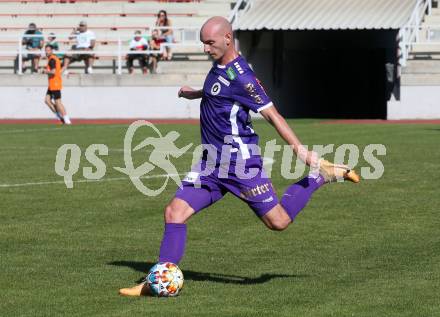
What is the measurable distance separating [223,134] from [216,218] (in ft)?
14.3

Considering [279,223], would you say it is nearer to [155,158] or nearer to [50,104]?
[155,158]

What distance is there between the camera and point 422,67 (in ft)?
110

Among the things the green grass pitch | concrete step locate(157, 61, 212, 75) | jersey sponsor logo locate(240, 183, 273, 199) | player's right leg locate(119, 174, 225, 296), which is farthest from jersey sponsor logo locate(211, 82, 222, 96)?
concrete step locate(157, 61, 212, 75)

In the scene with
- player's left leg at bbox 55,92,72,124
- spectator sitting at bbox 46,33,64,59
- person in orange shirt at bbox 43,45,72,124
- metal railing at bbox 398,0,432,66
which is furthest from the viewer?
spectator sitting at bbox 46,33,64,59

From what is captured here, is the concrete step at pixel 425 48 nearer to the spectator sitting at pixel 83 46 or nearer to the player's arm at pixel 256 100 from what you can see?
the spectator sitting at pixel 83 46

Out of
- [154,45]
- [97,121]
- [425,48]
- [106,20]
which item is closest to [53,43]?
[154,45]

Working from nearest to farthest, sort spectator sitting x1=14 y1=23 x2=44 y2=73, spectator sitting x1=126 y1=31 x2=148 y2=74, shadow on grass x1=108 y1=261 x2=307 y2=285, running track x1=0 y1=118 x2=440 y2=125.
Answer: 1. shadow on grass x1=108 y1=261 x2=307 y2=285
2. running track x1=0 y1=118 x2=440 y2=125
3. spectator sitting x1=126 y1=31 x2=148 y2=74
4. spectator sitting x1=14 y1=23 x2=44 y2=73

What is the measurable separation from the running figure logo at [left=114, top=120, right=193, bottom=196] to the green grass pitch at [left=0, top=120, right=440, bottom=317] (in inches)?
7.8

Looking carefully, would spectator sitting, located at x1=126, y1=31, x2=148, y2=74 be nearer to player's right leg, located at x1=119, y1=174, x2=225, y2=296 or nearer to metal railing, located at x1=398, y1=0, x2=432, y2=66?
metal railing, located at x1=398, y1=0, x2=432, y2=66

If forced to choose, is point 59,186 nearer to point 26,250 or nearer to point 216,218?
point 216,218

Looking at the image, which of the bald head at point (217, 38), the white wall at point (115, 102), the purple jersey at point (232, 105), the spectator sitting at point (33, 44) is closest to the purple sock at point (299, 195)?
the purple jersey at point (232, 105)

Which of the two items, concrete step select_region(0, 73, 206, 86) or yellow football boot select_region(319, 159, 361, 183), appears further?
concrete step select_region(0, 73, 206, 86)

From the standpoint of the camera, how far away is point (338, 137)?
82.2 ft

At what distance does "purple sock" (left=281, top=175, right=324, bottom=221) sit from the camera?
8531mm
